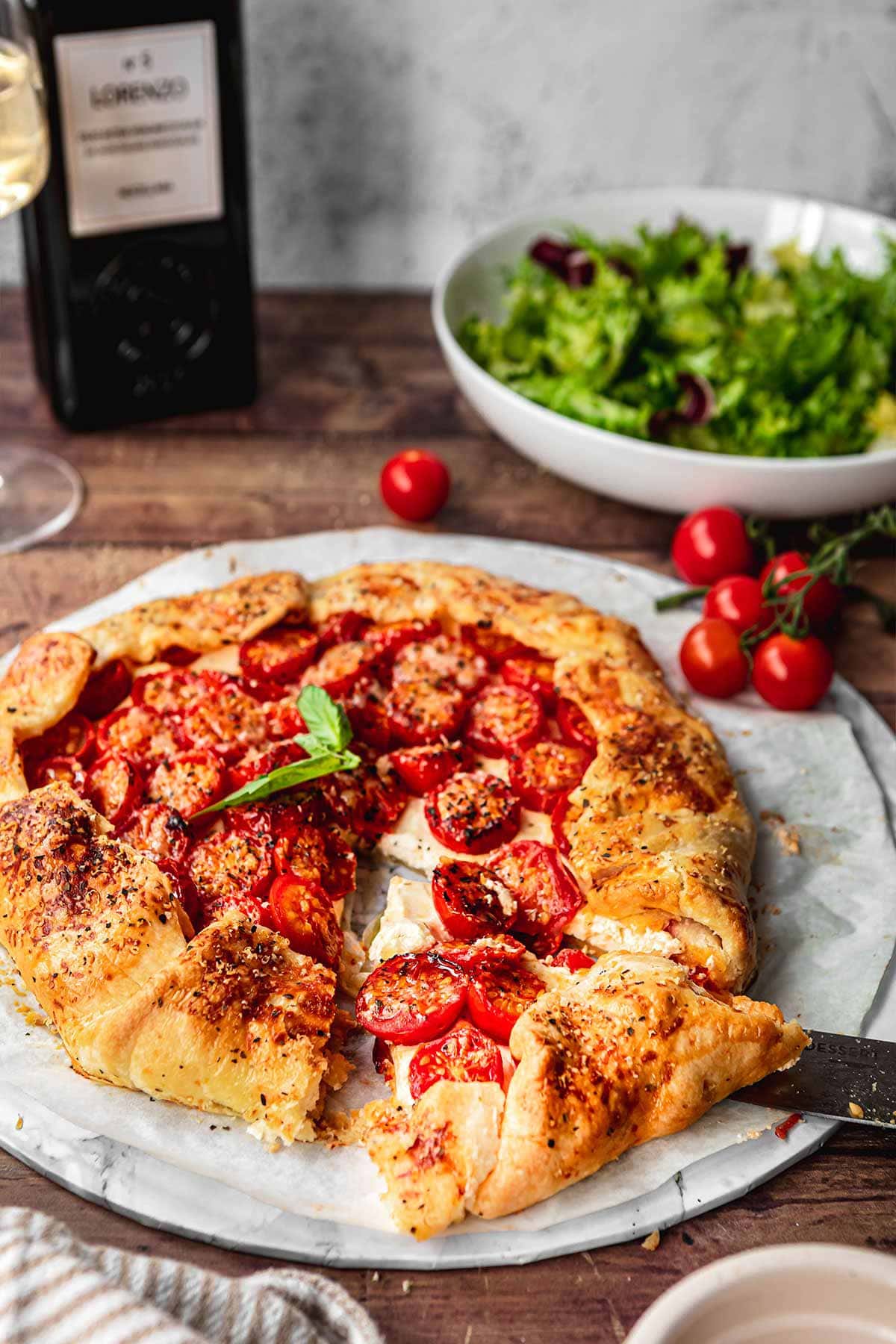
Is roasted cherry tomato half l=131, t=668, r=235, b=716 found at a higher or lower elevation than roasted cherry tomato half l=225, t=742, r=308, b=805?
higher

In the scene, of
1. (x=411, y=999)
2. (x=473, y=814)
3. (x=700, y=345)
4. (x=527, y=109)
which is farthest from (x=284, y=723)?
(x=527, y=109)

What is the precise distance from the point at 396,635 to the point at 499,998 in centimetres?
122

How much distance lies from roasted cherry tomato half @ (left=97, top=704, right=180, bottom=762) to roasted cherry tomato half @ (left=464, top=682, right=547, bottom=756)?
709mm

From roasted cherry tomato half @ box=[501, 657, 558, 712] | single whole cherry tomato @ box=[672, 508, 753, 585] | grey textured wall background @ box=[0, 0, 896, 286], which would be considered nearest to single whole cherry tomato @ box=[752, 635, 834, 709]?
single whole cherry tomato @ box=[672, 508, 753, 585]

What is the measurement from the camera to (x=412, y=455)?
428cm

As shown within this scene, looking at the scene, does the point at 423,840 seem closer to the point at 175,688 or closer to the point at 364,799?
the point at 364,799

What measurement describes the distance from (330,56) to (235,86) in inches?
42.8

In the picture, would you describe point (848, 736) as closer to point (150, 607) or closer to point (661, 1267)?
point (661, 1267)

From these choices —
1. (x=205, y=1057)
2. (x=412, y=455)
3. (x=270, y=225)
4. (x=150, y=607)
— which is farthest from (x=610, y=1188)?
(x=270, y=225)

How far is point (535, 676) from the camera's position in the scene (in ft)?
11.4

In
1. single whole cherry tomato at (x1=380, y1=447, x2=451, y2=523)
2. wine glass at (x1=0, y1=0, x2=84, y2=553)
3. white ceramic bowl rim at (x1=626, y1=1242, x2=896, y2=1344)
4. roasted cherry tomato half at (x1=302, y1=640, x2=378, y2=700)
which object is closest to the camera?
white ceramic bowl rim at (x1=626, y1=1242, x2=896, y2=1344)

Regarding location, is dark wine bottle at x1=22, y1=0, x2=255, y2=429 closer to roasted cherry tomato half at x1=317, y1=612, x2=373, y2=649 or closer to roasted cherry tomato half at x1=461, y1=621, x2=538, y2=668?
roasted cherry tomato half at x1=317, y1=612, x2=373, y2=649

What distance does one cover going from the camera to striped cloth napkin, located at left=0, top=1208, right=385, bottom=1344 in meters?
2.07

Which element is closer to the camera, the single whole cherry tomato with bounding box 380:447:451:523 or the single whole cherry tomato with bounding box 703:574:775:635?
the single whole cherry tomato with bounding box 703:574:775:635
